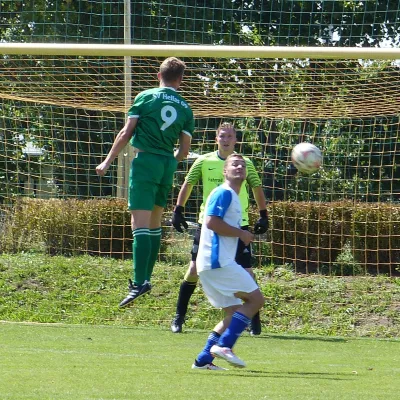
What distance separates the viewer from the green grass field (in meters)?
5.57

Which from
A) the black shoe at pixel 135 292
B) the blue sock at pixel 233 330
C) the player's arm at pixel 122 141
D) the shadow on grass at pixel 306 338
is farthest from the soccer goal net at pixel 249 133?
the blue sock at pixel 233 330

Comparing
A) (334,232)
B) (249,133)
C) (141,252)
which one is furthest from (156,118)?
(249,133)

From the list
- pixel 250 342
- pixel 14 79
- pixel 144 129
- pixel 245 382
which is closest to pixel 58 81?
pixel 14 79

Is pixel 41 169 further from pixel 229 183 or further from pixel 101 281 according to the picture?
pixel 229 183

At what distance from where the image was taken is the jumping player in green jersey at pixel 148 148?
27.3ft

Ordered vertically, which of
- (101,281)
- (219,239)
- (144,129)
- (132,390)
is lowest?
(101,281)

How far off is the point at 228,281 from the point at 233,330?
35 centimetres

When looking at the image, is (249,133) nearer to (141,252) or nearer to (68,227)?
(68,227)

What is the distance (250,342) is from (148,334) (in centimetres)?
105

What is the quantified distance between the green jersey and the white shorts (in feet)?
6.27

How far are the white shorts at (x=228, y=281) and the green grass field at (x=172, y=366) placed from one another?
584 mm

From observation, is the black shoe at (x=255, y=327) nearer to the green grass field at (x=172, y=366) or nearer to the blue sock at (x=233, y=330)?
the green grass field at (x=172, y=366)

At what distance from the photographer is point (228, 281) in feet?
22.1

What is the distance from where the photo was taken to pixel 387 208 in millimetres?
14023
